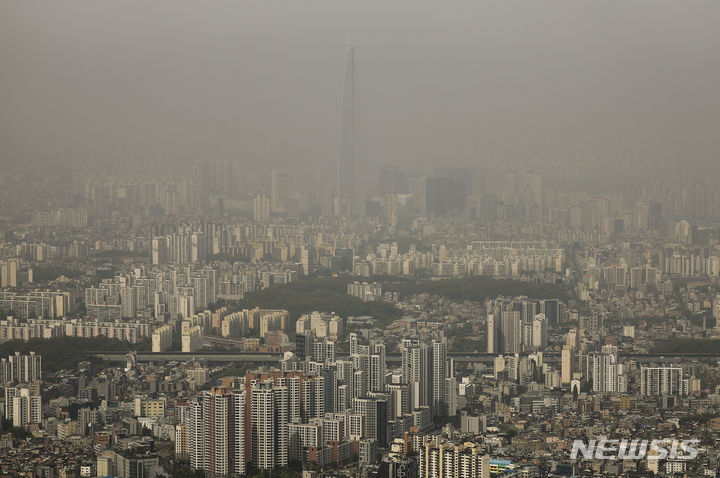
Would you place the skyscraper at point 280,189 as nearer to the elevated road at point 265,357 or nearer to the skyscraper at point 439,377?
the elevated road at point 265,357

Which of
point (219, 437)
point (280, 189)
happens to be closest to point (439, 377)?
point (219, 437)

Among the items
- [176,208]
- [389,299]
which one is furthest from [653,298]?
[176,208]

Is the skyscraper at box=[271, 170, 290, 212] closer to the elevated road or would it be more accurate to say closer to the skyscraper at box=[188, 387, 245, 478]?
the elevated road

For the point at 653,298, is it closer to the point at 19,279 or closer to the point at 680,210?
the point at 680,210

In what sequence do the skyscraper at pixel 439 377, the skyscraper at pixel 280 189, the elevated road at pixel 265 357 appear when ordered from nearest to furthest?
the skyscraper at pixel 439 377, the elevated road at pixel 265 357, the skyscraper at pixel 280 189

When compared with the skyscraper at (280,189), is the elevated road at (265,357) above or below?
below

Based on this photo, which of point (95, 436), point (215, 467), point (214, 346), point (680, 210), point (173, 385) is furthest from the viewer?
point (680, 210)

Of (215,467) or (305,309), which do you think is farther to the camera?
(305,309)

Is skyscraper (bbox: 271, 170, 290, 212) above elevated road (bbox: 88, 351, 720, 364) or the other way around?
above

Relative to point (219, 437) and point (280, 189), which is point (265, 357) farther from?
point (280, 189)

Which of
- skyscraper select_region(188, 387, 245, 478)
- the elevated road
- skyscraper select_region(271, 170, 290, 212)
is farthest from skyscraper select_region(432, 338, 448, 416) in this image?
skyscraper select_region(271, 170, 290, 212)

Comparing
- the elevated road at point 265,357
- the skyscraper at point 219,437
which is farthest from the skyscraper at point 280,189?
the skyscraper at point 219,437
